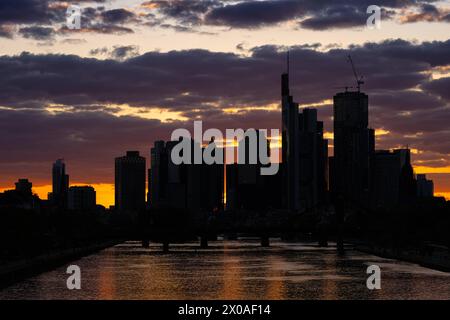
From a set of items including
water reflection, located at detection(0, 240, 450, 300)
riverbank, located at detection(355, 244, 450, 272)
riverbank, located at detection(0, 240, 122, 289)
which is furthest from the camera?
riverbank, located at detection(355, 244, 450, 272)

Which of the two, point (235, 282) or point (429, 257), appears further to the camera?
point (429, 257)

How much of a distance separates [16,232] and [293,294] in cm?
5958

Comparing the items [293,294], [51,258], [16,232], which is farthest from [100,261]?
[293,294]

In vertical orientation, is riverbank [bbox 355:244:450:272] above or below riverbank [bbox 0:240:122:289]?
below

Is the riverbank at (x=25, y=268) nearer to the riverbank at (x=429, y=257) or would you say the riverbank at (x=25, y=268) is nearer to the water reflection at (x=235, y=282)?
the water reflection at (x=235, y=282)

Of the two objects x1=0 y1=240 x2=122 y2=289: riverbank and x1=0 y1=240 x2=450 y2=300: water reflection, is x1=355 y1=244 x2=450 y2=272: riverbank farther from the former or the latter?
x1=0 y1=240 x2=122 y2=289: riverbank

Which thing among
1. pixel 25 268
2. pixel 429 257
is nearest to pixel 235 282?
pixel 25 268

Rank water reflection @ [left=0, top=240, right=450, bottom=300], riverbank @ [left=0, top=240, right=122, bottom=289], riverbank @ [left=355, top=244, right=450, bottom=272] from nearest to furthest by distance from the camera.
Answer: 1. water reflection @ [left=0, top=240, right=450, bottom=300]
2. riverbank @ [left=0, top=240, right=122, bottom=289]
3. riverbank @ [left=355, top=244, right=450, bottom=272]

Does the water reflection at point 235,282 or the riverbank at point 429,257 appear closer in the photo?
the water reflection at point 235,282

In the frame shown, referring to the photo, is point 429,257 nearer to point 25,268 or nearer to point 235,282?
point 235,282

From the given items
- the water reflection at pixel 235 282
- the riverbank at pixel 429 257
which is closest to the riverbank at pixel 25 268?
the water reflection at pixel 235 282

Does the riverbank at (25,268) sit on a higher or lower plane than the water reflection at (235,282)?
higher

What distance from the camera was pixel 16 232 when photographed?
150000mm

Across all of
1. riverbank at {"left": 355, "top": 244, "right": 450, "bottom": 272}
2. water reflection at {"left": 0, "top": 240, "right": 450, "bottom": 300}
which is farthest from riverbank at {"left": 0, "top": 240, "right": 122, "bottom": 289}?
riverbank at {"left": 355, "top": 244, "right": 450, "bottom": 272}
